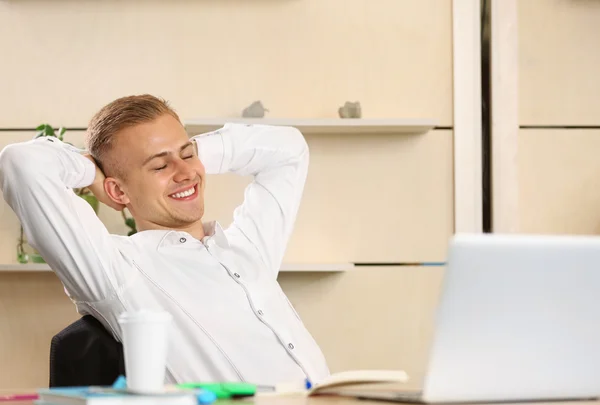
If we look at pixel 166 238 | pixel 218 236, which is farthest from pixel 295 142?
pixel 166 238

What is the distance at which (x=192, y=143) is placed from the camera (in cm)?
232

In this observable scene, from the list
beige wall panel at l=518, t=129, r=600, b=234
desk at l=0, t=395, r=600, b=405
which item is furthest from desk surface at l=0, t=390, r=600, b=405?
beige wall panel at l=518, t=129, r=600, b=234

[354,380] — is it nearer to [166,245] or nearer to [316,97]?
[166,245]

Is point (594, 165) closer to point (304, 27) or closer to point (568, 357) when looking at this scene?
point (304, 27)

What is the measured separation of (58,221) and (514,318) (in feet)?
3.86

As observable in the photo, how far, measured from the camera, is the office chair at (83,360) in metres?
1.77

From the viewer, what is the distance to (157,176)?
85.3 inches

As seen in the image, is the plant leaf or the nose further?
the plant leaf

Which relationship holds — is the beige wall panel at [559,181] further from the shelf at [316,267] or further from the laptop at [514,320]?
the laptop at [514,320]

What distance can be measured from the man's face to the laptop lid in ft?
4.22

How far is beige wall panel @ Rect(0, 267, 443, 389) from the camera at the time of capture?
295 centimetres

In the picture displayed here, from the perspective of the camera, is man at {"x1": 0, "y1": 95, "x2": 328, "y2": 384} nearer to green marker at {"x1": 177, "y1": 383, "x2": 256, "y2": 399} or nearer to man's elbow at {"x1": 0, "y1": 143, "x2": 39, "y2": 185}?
man's elbow at {"x1": 0, "y1": 143, "x2": 39, "y2": 185}

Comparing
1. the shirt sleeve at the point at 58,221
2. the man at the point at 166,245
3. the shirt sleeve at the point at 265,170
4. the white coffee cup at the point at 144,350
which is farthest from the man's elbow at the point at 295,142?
the white coffee cup at the point at 144,350

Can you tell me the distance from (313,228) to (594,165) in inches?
39.3
